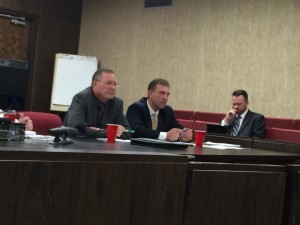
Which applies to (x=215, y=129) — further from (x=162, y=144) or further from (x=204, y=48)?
(x=204, y=48)

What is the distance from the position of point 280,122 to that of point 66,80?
406 centimetres

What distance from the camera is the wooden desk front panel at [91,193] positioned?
166cm

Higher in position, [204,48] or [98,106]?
[204,48]

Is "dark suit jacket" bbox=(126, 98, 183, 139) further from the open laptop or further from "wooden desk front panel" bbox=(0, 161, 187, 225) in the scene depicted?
"wooden desk front panel" bbox=(0, 161, 187, 225)

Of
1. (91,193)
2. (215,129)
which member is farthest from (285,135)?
(91,193)

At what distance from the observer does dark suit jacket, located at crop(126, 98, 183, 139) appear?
377 centimetres

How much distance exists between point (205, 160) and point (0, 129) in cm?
92

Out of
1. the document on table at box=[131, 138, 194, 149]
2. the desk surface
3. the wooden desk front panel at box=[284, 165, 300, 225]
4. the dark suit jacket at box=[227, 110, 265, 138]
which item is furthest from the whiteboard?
the wooden desk front panel at box=[284, 165, 300, 225]

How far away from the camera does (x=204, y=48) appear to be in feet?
25.6

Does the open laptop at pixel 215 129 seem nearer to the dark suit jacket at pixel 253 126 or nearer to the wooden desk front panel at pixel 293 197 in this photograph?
the dark suit jacket at pixel 253 126

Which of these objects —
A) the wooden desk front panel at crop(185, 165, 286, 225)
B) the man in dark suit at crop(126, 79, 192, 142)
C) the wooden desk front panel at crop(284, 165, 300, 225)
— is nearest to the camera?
the wooden desk front panel at crop(185, 165, 286, 225)

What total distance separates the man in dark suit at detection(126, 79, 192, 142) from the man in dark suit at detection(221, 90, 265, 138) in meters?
1.55

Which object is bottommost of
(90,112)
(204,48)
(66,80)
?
(90,112)

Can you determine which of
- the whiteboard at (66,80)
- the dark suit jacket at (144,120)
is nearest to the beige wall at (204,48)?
the whiteboard at (66,80)
